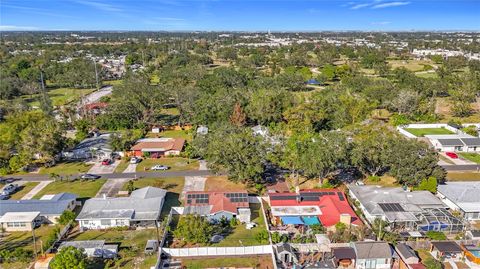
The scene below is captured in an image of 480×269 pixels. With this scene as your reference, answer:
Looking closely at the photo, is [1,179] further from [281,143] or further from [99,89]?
[99,89]

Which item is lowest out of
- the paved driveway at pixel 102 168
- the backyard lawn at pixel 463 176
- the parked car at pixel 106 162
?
the backyard lawn at pixel 463 176

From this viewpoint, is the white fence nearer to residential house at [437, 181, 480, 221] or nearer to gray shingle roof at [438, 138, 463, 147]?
residential house at [437, 181, 480, 221]

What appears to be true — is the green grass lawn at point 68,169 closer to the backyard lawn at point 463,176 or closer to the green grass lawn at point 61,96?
the green grass lawn at point 61,96

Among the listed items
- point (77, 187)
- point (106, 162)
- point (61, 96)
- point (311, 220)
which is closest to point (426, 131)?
point (311, 220)

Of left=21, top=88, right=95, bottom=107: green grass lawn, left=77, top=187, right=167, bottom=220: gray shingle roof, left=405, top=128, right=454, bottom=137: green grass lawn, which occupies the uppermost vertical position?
left=21, top=88, right=95, bottom=107: green grass lawn

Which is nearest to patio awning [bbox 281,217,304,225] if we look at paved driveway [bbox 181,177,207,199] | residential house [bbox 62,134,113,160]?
paved driveway [bbox 181,177,207,199]

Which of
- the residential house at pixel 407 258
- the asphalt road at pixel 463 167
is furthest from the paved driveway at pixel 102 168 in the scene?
the asphalt road at pixel 463 167

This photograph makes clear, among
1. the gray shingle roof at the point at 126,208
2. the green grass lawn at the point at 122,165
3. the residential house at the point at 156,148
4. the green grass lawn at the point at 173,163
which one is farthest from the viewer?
the residential house at the point at 156,148
